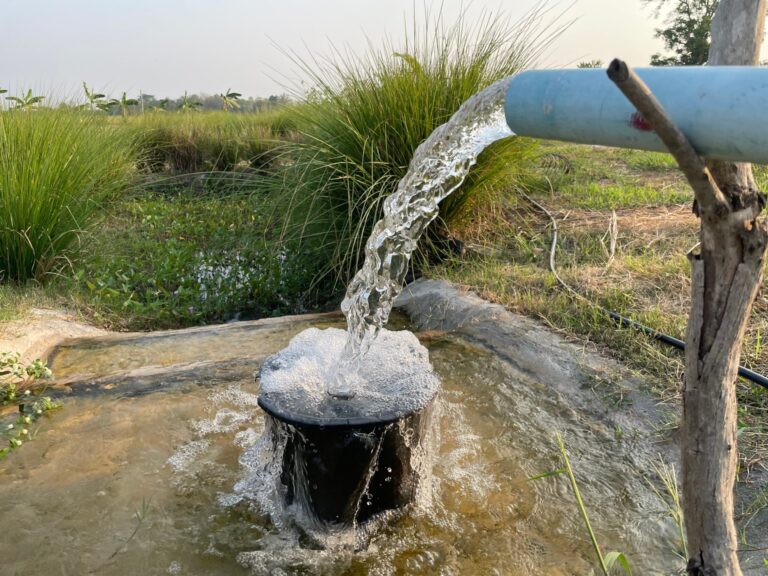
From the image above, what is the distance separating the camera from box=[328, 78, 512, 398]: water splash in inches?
73.0

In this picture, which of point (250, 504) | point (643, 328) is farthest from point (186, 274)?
point (643, 328)

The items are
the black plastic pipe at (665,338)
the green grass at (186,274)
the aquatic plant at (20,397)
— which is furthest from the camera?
the green grass at (186,274)

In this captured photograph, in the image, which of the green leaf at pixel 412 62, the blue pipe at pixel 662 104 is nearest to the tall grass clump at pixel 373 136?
the green leaf at pixel 412 62

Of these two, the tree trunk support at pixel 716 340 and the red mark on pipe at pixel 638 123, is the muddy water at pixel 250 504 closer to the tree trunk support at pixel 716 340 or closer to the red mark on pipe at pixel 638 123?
the tree trunk support at pixel 716 340

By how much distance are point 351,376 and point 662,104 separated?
1443mm

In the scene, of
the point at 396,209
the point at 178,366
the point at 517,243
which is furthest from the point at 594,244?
the point at 178,366

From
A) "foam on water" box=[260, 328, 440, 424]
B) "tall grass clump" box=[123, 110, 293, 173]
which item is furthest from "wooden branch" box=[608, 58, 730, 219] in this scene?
"tall grass clump" box=[123, 110, 293, 173]

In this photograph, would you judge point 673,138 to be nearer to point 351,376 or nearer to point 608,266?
point 351,376

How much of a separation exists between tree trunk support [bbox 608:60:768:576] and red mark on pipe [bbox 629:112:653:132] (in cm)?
4

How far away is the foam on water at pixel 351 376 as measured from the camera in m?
1.83

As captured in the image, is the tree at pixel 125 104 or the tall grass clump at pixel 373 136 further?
the tree at pixel 125 104

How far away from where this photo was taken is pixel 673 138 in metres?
0.81

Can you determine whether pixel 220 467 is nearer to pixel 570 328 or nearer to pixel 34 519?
pixel 34 519

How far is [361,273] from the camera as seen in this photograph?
2561 mm
